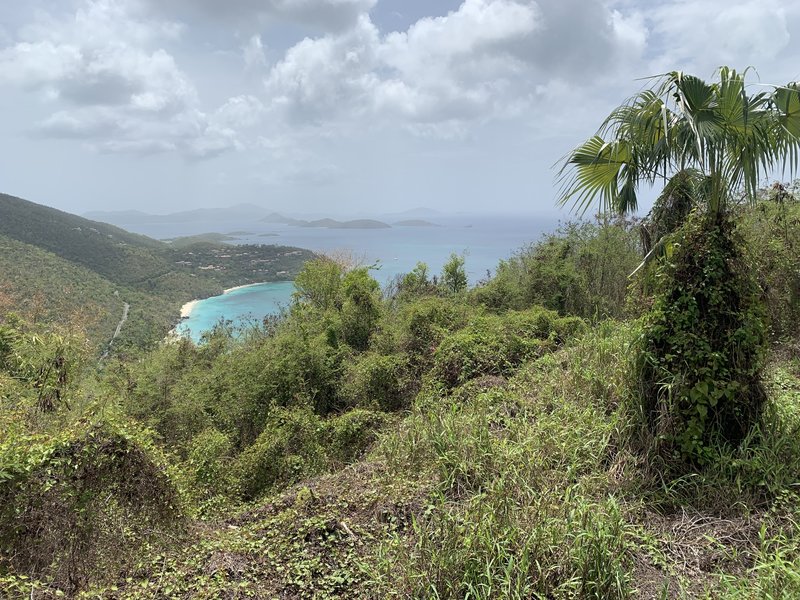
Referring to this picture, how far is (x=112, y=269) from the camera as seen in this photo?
48219mm

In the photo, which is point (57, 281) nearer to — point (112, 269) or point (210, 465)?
point (112, 269)

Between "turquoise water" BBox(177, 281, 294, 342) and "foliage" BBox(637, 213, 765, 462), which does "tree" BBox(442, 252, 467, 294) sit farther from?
"turquoise water" BBox(177, 281, 294, 342)

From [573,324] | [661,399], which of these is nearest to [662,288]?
[661,399]

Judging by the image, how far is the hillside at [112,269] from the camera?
101 feet

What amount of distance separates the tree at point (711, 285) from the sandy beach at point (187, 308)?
48222 mm

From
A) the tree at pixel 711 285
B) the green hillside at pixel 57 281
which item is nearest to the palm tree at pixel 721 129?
the tree at pixel 711 285

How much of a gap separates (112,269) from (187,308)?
29.6ft

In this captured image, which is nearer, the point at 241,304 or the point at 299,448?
the point at 299,448

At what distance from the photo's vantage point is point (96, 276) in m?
41.2

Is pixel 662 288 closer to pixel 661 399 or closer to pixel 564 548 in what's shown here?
pixel 661 399

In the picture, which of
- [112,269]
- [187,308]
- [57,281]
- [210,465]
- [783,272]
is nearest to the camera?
[210,465]

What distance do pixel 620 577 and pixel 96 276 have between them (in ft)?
162

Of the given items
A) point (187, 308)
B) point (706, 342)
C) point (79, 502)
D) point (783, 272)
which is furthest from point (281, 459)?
point (187, 308)

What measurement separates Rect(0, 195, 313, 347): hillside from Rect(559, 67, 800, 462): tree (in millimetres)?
23264
